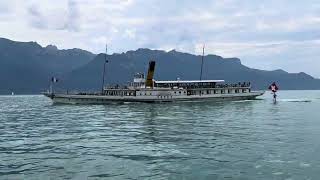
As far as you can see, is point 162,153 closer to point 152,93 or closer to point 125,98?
point 125,98

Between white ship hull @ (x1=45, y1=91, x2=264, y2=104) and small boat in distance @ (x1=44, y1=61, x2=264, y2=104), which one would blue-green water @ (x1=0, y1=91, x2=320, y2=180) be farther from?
small boat in distance @ (x1=44, y1=61, x2=264, y2=104)

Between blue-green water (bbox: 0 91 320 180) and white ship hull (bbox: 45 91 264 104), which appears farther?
white ship hull (bbox: 45 91 264 104)

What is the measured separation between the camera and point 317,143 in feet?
133

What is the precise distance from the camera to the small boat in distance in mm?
122125

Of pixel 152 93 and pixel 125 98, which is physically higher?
pixel 152 93

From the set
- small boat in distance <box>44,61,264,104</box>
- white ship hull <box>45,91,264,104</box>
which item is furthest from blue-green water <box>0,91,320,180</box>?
small boat in distance <box>44,61,264,104</box>

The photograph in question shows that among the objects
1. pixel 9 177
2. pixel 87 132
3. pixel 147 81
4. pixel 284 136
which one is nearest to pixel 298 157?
pixel 284 136

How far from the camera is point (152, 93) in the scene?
122812 millimetres

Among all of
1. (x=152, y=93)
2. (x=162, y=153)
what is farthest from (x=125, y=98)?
(x=162, y=153)

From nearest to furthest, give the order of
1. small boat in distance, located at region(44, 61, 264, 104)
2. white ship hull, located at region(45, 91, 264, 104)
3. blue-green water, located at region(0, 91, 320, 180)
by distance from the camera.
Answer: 1. blue-green water, located at region(0, 91, 320, 180)
2. white ship hull, located at region(45, 91, 264, 104)
3. small boat in distance, located at region(44, 61, 264, 104)

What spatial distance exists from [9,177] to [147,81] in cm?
9780

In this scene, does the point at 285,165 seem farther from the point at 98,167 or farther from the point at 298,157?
the point at 98,167

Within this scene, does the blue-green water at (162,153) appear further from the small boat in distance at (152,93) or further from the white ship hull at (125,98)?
the small boat in distance at (152,93)

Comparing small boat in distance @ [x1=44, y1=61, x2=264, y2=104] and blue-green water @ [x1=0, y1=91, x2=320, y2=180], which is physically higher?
small boat in distance @ [x1=44, y1=61, x2=264, y2=104]
